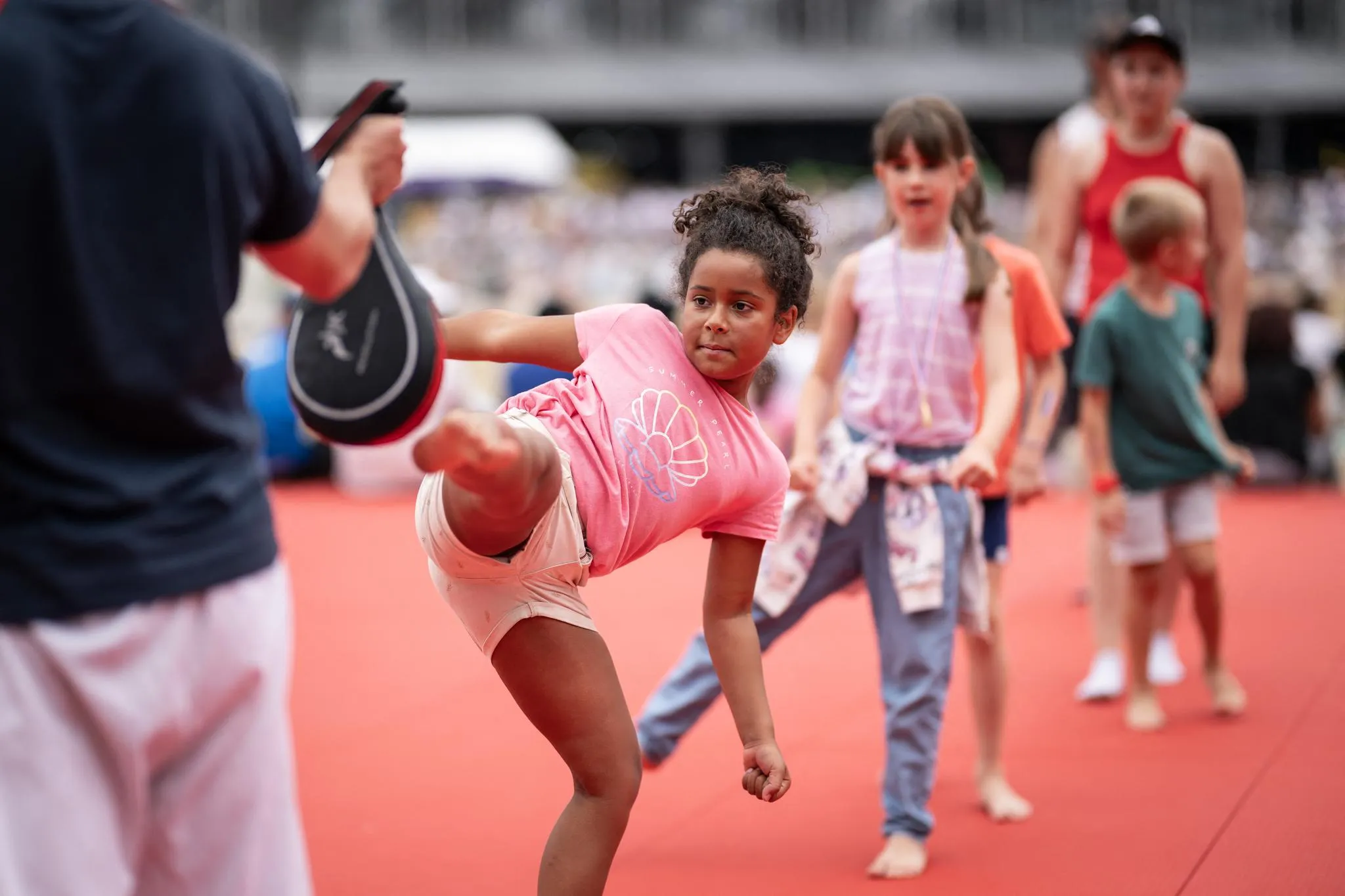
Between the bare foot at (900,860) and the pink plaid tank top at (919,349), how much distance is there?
889mm

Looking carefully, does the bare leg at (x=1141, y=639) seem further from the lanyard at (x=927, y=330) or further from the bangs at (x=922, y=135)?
the bangs at (x=922, y=135)

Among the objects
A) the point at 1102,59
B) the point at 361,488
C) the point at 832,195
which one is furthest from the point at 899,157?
the point at 832,195

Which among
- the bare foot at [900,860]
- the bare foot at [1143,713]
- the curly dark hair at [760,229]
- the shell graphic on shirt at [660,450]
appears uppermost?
the curly dark hair at [760,229]

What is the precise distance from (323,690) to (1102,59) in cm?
374

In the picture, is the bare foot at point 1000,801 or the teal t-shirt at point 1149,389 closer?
the bare foot at point 1000,801

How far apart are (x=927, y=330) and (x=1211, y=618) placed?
1741 mm

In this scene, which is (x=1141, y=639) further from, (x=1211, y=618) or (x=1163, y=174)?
(x=1163, y=174)

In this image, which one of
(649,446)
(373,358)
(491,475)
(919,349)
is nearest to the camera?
(373,358)

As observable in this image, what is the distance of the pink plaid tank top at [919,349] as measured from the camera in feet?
11.7

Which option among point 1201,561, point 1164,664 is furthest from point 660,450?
point 1164,664

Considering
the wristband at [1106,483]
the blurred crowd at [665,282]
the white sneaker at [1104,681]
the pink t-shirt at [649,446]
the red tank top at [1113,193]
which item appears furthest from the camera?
the blurred crowd at [665,282]

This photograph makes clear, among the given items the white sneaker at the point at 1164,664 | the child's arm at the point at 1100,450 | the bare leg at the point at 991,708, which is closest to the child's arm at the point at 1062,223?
the child's arm at the point at 1100,450

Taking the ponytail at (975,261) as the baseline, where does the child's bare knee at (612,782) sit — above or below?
below

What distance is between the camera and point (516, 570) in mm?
2525
